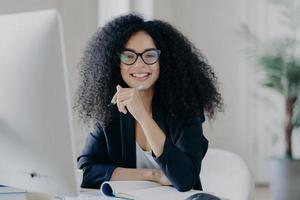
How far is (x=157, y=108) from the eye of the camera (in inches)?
65.0

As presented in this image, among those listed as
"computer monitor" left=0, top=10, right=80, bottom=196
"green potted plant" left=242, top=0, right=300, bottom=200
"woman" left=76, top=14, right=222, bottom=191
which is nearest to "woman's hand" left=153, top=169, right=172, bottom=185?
"woman" left=76, top=14, right=222, bottom=191

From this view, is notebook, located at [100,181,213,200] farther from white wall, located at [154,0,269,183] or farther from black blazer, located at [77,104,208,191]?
white wall, located at [154,0,269,183]

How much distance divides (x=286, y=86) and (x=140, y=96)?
1.58m

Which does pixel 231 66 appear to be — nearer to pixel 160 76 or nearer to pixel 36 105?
pixel 160 76

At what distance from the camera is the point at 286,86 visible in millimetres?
2969

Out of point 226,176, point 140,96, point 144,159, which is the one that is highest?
point 140,96

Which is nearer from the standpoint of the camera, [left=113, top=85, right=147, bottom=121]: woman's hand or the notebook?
the notebook

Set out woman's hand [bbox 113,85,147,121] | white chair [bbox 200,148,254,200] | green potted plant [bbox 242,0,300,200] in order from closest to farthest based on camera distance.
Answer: woman's hand [bbox 113,85,147,121] → white chair [bbox 200,148,254,200] → green potted plant [bbox 242,0,300,200]

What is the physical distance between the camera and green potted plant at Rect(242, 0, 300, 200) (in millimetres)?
2963

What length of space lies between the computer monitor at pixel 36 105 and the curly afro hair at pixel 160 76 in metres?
0.55

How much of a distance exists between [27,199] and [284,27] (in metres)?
2.86

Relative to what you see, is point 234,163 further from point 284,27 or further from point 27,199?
point 284,27

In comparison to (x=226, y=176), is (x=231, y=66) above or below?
above

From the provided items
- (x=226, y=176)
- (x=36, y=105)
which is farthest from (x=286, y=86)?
(x=36, y=105)
